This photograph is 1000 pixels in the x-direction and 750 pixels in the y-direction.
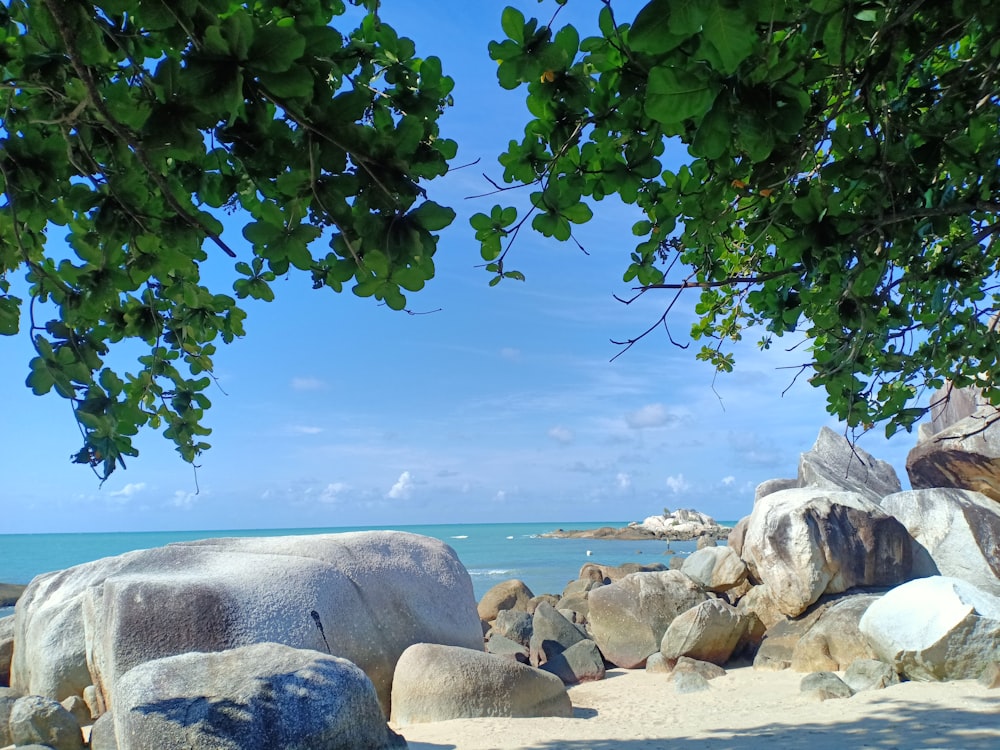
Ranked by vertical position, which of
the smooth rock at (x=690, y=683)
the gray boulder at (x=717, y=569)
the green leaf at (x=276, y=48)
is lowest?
the smooth rock at (x=690, y=683)

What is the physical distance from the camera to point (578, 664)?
10.5 metres

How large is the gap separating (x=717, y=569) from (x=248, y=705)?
950 centimetres

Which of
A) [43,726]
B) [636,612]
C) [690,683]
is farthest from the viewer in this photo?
[636,612]

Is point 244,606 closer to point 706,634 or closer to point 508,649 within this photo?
point 508,649

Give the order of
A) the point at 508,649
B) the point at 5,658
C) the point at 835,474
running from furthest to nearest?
the point at 835,474 → the point at 508,649 → the point at 5,658

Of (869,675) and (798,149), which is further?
(869,675)

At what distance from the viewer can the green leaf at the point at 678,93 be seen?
5.63ft

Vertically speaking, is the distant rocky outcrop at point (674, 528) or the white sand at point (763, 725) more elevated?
the distant rocky outcrop at point (674, 528)

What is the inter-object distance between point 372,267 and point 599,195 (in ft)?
3.92

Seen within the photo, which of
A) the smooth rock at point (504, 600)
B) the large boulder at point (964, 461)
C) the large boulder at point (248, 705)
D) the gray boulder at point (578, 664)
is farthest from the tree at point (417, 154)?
the smooth rock at point (504, 600)

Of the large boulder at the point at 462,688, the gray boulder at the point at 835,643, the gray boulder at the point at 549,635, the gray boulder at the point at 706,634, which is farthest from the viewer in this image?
the gray boulder at the point at 549,635

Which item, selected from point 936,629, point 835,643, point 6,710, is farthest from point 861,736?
point 6,710

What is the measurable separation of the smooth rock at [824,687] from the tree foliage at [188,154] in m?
6.77

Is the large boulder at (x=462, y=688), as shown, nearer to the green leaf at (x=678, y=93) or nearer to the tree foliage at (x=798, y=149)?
the tree foliage at (x=798, y=149)
